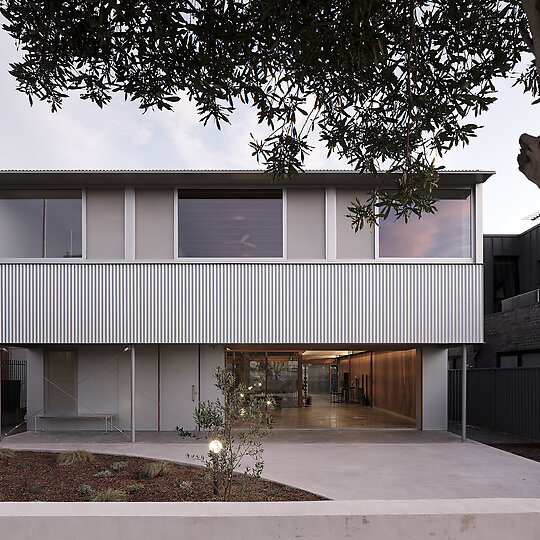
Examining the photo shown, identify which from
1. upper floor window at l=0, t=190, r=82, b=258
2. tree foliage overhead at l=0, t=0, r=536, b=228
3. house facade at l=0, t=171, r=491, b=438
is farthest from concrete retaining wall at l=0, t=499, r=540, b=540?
upper floor window at l=0, t=190, r=82, b=258

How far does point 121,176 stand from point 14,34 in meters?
7.93

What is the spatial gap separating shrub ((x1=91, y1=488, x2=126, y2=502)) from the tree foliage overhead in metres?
4.67

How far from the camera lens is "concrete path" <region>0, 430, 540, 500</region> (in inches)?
321

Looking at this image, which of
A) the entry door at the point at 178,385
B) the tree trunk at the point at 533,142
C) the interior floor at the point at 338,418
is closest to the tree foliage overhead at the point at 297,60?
the tree trunk at the point at 533,142

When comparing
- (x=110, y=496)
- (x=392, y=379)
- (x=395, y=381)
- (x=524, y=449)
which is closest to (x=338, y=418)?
(x=395, y=381)

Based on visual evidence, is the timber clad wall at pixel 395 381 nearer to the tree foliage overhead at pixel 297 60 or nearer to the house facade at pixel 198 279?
the house facade at pixel 198 279

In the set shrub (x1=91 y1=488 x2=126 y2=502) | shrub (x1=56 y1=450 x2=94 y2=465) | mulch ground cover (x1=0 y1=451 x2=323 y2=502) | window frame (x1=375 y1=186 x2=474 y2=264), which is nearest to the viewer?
shrub (x1=91 y1=488 x2=126 y2=502)

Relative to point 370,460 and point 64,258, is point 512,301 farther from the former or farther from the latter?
point 64,258

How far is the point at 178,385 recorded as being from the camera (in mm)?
14406

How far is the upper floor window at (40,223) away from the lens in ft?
45.1

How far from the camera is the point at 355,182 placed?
13.4 meters

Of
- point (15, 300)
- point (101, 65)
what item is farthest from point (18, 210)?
point (101, 65)

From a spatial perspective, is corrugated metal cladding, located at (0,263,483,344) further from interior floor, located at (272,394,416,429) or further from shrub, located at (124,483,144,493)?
shrub, located at (124,483,144,493)

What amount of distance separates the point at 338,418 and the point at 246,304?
21.0 feet
